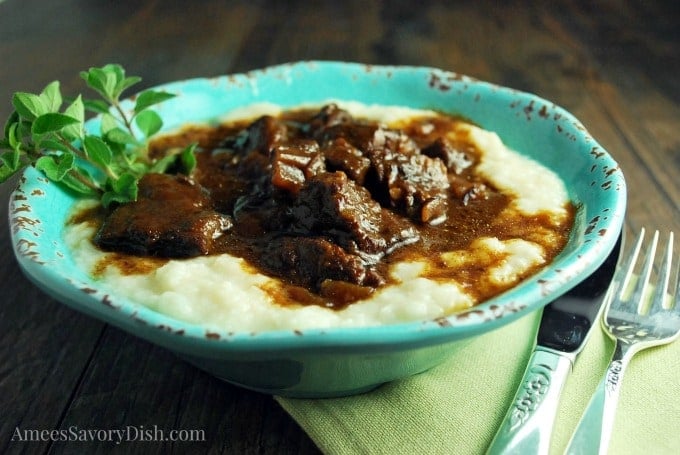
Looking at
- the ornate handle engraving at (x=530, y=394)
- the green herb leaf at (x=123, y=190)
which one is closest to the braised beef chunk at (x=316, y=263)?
the ornate handle engraving at (x=530, y=394)

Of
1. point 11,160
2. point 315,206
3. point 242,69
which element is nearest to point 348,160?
point 315,206

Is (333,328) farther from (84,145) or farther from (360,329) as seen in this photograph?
(84,145)

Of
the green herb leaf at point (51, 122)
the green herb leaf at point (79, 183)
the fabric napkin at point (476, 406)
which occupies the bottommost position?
the green herb leaf at point (79, 183)

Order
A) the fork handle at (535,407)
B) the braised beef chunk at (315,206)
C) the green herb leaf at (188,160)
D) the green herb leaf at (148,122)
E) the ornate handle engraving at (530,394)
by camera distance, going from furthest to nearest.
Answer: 1. the green herb leaf at (148,122)
2. the green herb leaf at (188,160)
3. the braised beef chunk at (315,206)
4. the ornate handle engraving at (530,394)
5. the fork handle at (535,407)

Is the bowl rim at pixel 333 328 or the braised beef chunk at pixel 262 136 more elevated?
the bowl rim at pixel 333 328

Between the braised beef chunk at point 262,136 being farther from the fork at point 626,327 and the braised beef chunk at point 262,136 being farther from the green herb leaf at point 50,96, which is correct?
the fork at point 626,327

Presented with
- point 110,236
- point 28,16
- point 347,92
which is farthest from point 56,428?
point 28,16
